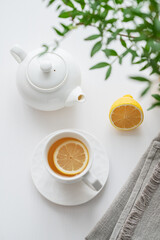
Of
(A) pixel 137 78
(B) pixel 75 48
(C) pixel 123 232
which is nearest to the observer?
(A) pixel 137 78

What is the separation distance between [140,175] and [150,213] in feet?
0.37

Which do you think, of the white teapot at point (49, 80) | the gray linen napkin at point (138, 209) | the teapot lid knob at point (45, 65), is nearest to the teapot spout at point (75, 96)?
the white teapot at point (49, 80)

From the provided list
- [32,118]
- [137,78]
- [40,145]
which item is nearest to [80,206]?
[40,145]

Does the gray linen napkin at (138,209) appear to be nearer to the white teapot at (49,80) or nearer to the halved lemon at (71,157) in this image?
the halved lemon at (71,157)

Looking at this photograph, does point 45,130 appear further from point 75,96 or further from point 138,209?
point 138,209

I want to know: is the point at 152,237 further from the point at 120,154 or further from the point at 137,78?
the point at 137,78

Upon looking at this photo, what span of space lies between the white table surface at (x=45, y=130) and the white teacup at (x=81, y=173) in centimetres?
11

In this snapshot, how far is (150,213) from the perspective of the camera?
88cm

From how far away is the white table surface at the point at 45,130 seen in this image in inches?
41.5

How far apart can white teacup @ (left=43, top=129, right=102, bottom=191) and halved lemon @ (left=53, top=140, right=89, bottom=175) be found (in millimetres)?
27

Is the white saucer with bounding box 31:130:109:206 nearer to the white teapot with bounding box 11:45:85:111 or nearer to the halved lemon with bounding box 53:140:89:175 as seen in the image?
the halved lemon with bounding box 53:140:89:175

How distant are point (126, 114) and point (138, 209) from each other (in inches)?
12.8

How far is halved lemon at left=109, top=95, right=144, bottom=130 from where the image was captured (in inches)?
39.9

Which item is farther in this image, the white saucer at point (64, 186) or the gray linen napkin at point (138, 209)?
the white saucer at point (64, 186)
